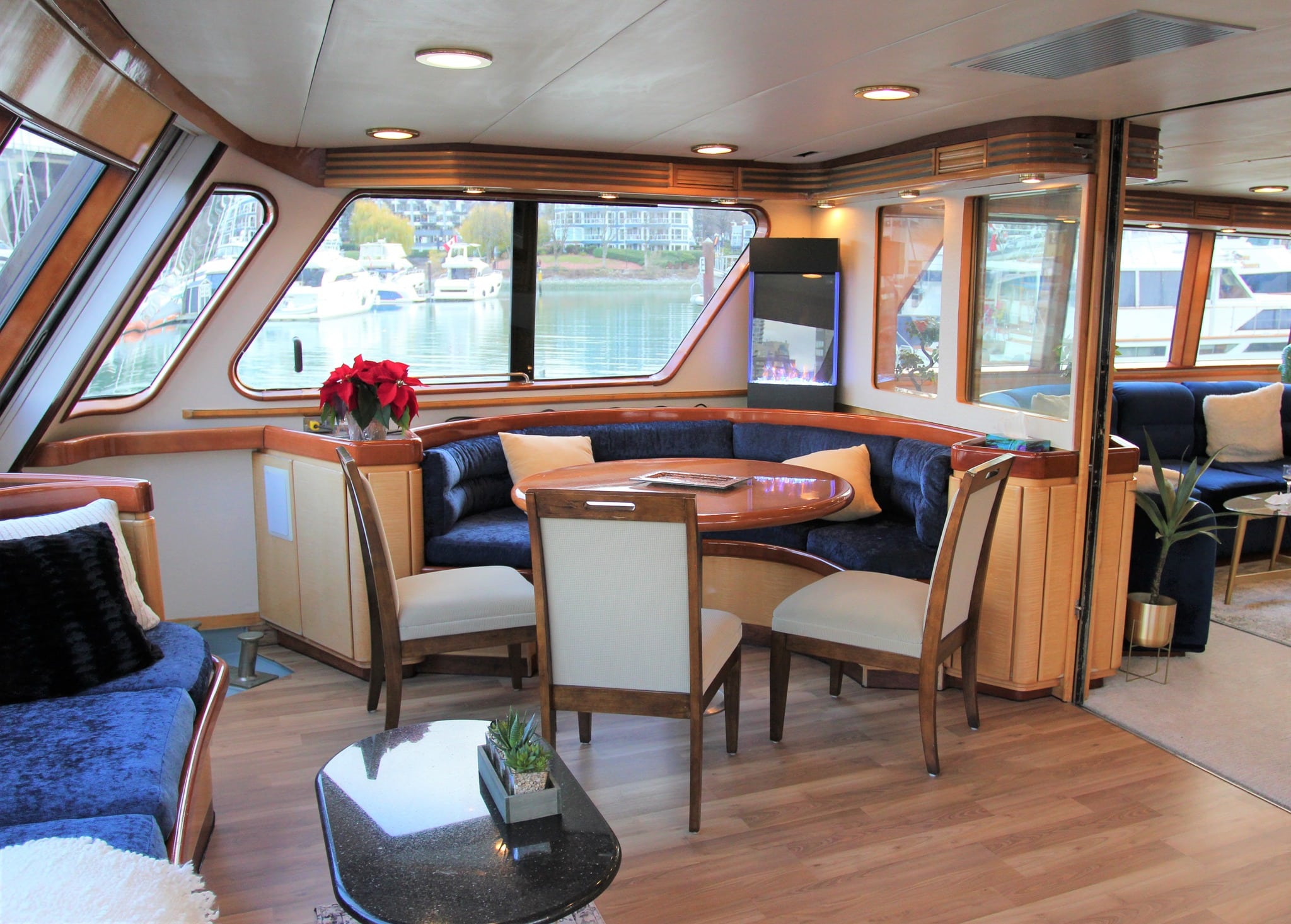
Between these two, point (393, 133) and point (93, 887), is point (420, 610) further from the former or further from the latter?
point (393, 133)

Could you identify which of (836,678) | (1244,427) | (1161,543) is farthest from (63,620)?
(1244,427)

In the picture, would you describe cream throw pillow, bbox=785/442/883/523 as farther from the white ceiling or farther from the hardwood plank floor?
the white ceiling

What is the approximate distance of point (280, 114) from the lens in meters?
3.66

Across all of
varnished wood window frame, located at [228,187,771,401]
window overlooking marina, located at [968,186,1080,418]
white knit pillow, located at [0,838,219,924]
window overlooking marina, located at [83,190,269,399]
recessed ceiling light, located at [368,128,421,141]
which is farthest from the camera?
varnished wood window frame, located at [228,187,771,401]

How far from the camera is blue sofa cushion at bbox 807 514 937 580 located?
400 cm

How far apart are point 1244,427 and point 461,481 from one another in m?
4.98

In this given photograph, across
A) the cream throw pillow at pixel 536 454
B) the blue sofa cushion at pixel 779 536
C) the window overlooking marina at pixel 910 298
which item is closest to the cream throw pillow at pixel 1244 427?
the window overlooking marina at pixel 910 298

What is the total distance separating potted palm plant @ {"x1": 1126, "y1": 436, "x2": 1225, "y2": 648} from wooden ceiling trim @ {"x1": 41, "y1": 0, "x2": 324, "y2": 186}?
3738 millimetres

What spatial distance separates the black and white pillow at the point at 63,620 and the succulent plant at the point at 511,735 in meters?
1.21

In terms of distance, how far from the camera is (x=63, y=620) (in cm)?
273

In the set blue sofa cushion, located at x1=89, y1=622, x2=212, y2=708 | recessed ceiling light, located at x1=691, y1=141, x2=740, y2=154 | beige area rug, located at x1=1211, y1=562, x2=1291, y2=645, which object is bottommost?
beige area rug, located at x1=1211, y1=562, x2=1291, y2=645

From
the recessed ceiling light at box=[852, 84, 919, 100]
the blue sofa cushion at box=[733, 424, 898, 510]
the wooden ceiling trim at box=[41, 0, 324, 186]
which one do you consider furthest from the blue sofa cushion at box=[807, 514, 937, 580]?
the wooden ceiling trim at box=[41, 0, 324, 186]

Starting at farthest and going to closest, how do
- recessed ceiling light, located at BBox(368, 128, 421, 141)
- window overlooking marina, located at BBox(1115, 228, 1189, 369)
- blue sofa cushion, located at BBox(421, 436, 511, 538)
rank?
window overlooking marina, located at BBox(1115, 228, 1189, 369), blue sofa cushion, located at BBox(421, 436, 511, 538), recessed ceiling light, located at BBox(368, 128, 421, 141)

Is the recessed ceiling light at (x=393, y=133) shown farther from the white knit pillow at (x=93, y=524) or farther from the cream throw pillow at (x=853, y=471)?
the cream throw pillow at (x=853, y=471)
